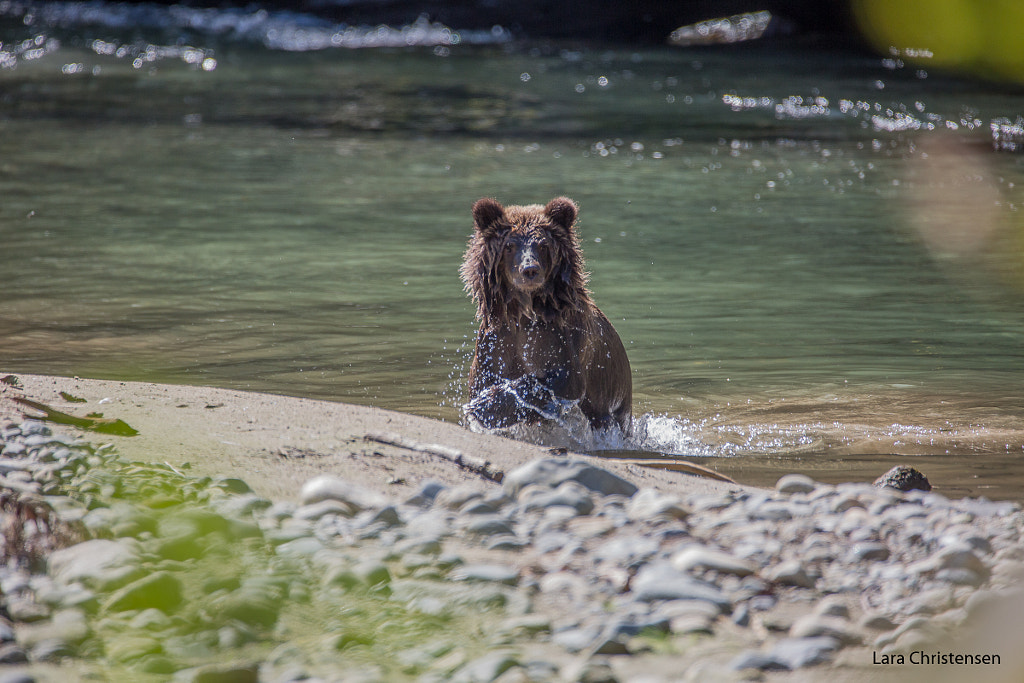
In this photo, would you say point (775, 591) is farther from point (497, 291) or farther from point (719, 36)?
point (719, 36)

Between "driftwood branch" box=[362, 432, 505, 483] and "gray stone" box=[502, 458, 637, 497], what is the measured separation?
0.36m

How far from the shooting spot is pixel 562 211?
7.13m

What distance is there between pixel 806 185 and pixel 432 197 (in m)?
5.63

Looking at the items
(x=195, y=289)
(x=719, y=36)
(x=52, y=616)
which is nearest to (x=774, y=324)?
(x=195, y=289)

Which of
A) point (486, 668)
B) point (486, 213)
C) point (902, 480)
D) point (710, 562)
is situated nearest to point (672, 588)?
point (710, 562)

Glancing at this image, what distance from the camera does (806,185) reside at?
16.6 meters

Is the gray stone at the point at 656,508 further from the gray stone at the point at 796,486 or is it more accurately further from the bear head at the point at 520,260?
the bear head at the point at 520,260

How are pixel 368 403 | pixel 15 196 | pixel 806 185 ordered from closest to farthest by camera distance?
pixel 368 403 → pixel 15 196 → pixel 806 185

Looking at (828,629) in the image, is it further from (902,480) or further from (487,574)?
(902,480)

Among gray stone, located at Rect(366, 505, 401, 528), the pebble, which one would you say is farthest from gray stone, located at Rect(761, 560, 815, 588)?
gray stone, located at Rect(366, 505, 401, 528)

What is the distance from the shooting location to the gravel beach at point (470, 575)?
324 cm

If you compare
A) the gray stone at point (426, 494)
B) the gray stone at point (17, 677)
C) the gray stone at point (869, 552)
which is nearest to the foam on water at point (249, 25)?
the gray stone at point (426, 494)

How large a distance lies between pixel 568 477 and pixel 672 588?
116 cm

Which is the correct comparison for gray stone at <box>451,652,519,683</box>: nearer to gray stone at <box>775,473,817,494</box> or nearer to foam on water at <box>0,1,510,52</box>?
gray stone at <box>775,473,817,494</box>
